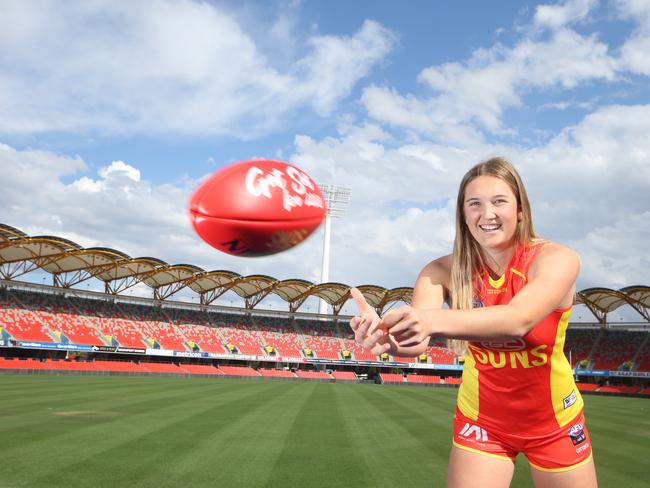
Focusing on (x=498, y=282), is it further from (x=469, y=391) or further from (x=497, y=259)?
(x=469, y=391)

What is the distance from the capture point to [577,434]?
118 inches

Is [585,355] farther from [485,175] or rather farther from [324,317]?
[485,175]

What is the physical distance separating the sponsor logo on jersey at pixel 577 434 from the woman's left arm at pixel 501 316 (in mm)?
1114

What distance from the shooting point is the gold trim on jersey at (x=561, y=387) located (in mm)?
2902

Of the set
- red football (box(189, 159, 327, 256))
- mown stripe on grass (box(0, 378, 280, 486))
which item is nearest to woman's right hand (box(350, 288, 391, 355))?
red football (box(189, 159, 327, 256))

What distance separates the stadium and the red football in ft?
19.1

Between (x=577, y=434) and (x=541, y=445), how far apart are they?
0.77 feet

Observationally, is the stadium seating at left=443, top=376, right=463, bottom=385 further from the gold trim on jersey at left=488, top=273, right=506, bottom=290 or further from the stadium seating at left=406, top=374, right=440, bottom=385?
→ the gold trim on jersey at left=488, top=273, right=506, bottom=290

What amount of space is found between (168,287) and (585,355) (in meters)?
49.7

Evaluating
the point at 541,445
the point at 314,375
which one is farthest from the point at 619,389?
the point at 541,445

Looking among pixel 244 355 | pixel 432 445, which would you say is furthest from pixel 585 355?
pixel 432 445

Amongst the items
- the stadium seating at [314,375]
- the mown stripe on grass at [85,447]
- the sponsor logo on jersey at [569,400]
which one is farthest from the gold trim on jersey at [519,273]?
the stadium seating at [314,375]

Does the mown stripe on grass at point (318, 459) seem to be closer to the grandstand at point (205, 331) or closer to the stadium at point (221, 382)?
the stadium at point (221, 382)

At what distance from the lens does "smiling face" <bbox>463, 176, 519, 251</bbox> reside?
2.59m
